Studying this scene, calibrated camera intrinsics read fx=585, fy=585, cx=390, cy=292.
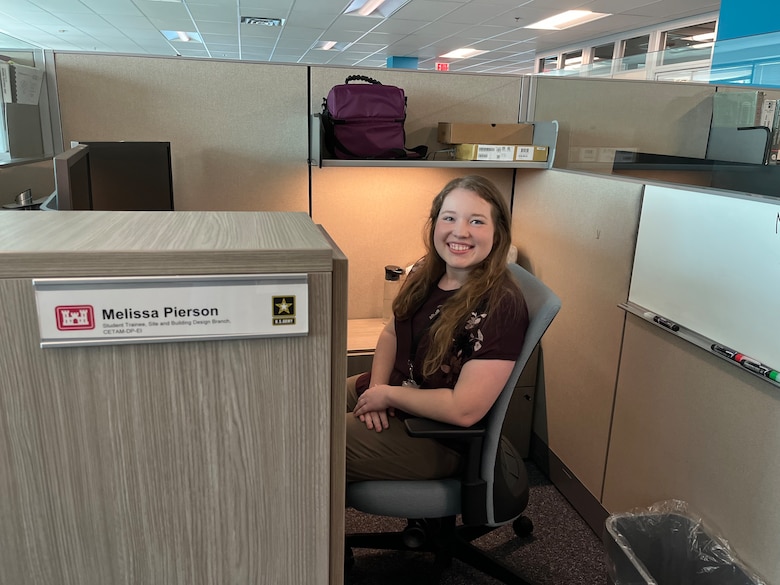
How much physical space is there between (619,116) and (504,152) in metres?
0.67

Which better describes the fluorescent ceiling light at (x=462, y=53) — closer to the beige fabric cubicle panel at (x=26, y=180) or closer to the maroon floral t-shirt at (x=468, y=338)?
the beige fabric cubicle panel at (x=26, y=180)

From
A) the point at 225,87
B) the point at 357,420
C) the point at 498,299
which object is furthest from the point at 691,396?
the point at 225,87

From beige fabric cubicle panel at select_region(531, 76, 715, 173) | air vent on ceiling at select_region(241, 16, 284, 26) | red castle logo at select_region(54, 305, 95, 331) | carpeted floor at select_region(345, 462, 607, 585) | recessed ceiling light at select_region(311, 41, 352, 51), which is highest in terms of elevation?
recessed ceiling light at select_region(311, 41, 352, 51)

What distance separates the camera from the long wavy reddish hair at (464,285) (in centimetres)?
142

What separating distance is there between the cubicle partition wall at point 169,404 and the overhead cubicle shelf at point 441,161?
4.57 feet

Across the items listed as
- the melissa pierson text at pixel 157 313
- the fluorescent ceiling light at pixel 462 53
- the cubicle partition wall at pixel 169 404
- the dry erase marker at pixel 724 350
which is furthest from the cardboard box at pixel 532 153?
the fluorescent ceiling light at pixel 462 53

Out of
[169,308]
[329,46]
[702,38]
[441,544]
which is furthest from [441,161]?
[329,46]

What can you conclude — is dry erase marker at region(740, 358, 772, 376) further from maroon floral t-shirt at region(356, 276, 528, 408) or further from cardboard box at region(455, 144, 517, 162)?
cardboard box at region(455, 144, 517, 162)

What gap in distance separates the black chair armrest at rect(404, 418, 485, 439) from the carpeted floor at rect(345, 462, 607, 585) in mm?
629

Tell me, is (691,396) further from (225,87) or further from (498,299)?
(225,87)

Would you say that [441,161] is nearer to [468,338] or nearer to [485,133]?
[485,133]

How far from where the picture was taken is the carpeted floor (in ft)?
5.85

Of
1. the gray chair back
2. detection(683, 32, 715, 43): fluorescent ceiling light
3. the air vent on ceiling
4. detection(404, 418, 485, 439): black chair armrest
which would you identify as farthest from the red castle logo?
the air vent on ceiling

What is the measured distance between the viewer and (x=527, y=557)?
Answer: 1.88 meters
